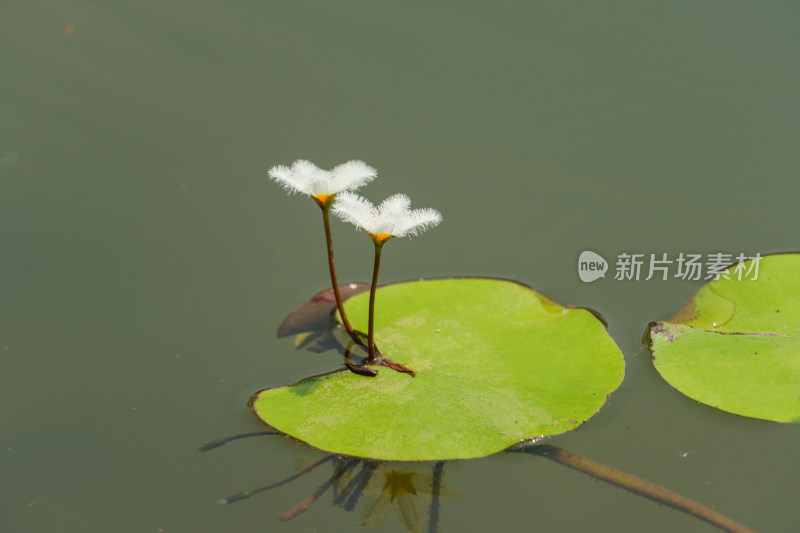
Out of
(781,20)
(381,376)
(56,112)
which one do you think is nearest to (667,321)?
(381,376)

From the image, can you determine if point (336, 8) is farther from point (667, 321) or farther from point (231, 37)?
point (667, 321)

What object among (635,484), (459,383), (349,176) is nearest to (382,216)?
(349,176)

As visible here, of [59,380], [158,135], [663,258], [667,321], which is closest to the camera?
[59,380]

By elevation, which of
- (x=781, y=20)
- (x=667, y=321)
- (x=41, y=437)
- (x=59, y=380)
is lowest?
(x=41, y=437)

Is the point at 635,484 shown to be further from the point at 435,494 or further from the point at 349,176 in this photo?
the point at 349,176

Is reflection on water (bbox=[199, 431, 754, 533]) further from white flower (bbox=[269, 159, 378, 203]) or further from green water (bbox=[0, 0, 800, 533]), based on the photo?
white flower (bbox=[269, 159, 378, 203])

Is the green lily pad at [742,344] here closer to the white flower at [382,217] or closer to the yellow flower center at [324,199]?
the white flower at [382,217]
